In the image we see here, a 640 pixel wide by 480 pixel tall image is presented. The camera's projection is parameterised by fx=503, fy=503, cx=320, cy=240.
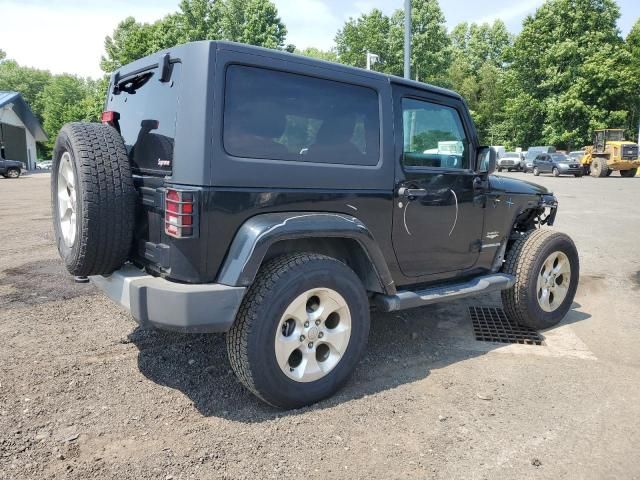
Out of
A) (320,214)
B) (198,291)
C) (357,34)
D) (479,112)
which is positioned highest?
(357,34)

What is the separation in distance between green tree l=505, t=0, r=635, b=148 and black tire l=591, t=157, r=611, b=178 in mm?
12068

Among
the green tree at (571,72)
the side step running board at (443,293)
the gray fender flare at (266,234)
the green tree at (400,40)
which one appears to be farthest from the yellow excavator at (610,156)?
the gray fender flare at (266,234)

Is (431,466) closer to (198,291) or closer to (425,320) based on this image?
(198,291)

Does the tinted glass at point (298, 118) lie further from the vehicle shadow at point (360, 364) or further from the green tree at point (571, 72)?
the green tree at point (571, 72)

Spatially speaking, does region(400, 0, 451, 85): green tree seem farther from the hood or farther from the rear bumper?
the rear bumper

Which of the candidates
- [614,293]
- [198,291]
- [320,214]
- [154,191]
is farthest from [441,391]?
[614,293]

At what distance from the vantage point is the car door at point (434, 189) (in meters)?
3.55

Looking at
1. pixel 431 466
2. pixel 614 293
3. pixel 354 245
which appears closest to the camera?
pixel 431 466

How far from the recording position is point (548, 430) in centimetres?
286

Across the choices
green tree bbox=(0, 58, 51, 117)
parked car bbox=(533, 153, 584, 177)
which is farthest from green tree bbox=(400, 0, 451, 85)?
green tree bbox=(0, 58, 51, 117)

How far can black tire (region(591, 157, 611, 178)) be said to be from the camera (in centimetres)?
3092

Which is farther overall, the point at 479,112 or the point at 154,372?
the point at 479,112

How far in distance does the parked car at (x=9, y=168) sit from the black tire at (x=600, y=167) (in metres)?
35.2

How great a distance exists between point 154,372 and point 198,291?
3.95ft
